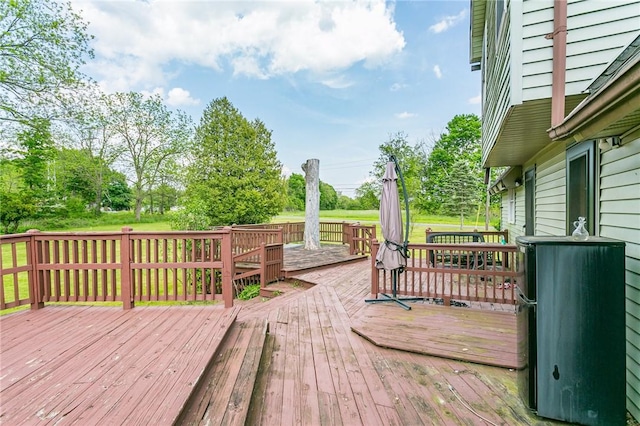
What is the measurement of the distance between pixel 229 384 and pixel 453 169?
21391 mm

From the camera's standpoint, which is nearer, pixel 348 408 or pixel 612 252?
pixel 612 252

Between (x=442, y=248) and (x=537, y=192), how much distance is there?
99.1 inches

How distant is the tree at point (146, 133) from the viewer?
20.8m

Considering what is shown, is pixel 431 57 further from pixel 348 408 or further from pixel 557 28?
pixel 348 408

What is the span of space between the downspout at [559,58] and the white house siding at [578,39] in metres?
0.05

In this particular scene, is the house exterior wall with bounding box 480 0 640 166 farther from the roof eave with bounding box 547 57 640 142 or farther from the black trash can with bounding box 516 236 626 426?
the black trash can with bounding box 516 236 626 426

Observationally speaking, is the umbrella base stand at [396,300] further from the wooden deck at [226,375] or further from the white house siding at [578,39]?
the white house siding at [578,39]

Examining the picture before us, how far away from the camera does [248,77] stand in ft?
52.2

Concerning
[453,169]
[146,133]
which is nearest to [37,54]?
[146,133]

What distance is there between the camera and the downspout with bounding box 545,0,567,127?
259 centimetres

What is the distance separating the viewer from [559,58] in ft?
8.59

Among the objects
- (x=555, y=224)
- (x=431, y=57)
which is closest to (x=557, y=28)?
(x=555, y=224)

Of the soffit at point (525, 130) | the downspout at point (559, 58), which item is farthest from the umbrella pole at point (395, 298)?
the downspout at point (559, 58)

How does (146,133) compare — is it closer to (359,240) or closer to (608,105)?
(359,240)
